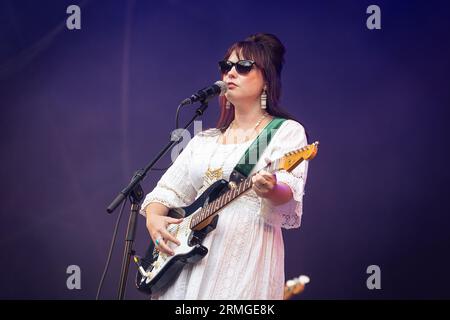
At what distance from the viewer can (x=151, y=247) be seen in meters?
2.57

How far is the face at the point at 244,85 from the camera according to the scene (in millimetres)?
2580

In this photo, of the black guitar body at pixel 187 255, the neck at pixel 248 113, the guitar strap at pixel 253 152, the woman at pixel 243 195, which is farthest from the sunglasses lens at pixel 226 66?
the black guitar body at pixel 187 255


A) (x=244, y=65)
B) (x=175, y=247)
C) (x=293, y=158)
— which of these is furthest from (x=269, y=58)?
(x=175, y=247)

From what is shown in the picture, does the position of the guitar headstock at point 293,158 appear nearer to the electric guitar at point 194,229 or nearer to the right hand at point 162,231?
the electric guitar at point 194,229

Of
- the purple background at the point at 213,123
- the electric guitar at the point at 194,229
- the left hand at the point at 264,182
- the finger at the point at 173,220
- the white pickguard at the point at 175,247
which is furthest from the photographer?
the purple background at the point at 213,123

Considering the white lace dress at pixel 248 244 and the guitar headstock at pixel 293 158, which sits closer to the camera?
the guitar headstock at pixel 293 158

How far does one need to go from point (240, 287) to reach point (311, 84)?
64.2 inches

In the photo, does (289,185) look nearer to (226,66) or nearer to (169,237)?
(169,237)

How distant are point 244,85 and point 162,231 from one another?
26.2 inches

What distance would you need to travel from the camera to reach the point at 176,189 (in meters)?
2.67

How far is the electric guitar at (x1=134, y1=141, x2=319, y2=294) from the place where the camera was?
2.20 metres

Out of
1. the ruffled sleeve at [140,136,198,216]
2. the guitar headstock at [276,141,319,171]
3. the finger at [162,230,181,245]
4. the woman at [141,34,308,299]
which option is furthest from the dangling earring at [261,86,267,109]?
the finger at [162,230,181,245]
